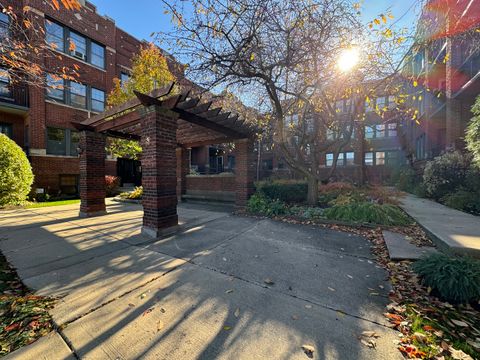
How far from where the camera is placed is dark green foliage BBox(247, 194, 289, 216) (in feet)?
23.5

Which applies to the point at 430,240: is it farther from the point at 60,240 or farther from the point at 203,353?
the point at 60,240

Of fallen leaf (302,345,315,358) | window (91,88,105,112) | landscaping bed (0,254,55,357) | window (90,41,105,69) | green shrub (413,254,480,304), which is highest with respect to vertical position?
window (90,41,105,69)

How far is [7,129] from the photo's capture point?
12812 mm

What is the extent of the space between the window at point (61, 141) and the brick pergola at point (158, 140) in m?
8.58

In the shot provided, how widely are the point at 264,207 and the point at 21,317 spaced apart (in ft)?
20.3

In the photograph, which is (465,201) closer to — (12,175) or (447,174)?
(447,174)

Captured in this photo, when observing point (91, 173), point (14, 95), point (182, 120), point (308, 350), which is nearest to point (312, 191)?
point (182, 120)

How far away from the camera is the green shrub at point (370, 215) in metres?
5.58

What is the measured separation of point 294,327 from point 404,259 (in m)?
2.69

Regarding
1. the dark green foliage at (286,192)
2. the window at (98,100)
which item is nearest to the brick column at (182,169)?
the dark green foliage at (286,192)

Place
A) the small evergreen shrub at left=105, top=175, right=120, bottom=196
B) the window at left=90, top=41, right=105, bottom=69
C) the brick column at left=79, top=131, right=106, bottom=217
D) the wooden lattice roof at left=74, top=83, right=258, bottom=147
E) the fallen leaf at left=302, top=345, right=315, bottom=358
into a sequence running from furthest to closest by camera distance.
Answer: the window at left=90, top=41, right=105, bottom=69 → the small evergreen shrub at left=105, top=175, right=120, bottom=196 → the brick column at left=79, top=131, right=106, bottom=217 → the wooden lattice roof at left=74, top=83, right=258, bottom=147 → the fallen leaf at left=302, top=345, right=315, bottom=358

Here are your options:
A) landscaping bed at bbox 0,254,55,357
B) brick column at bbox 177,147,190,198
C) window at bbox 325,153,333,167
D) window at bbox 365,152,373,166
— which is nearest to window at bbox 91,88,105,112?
brick column at bbox 177,147,190,198

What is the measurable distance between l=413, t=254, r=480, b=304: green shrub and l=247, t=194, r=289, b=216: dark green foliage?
453 centimetres

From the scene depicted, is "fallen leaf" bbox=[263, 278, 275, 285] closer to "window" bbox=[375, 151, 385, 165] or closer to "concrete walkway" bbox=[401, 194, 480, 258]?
"concrete walkway" bbox=[401, 194, 480, 258]
